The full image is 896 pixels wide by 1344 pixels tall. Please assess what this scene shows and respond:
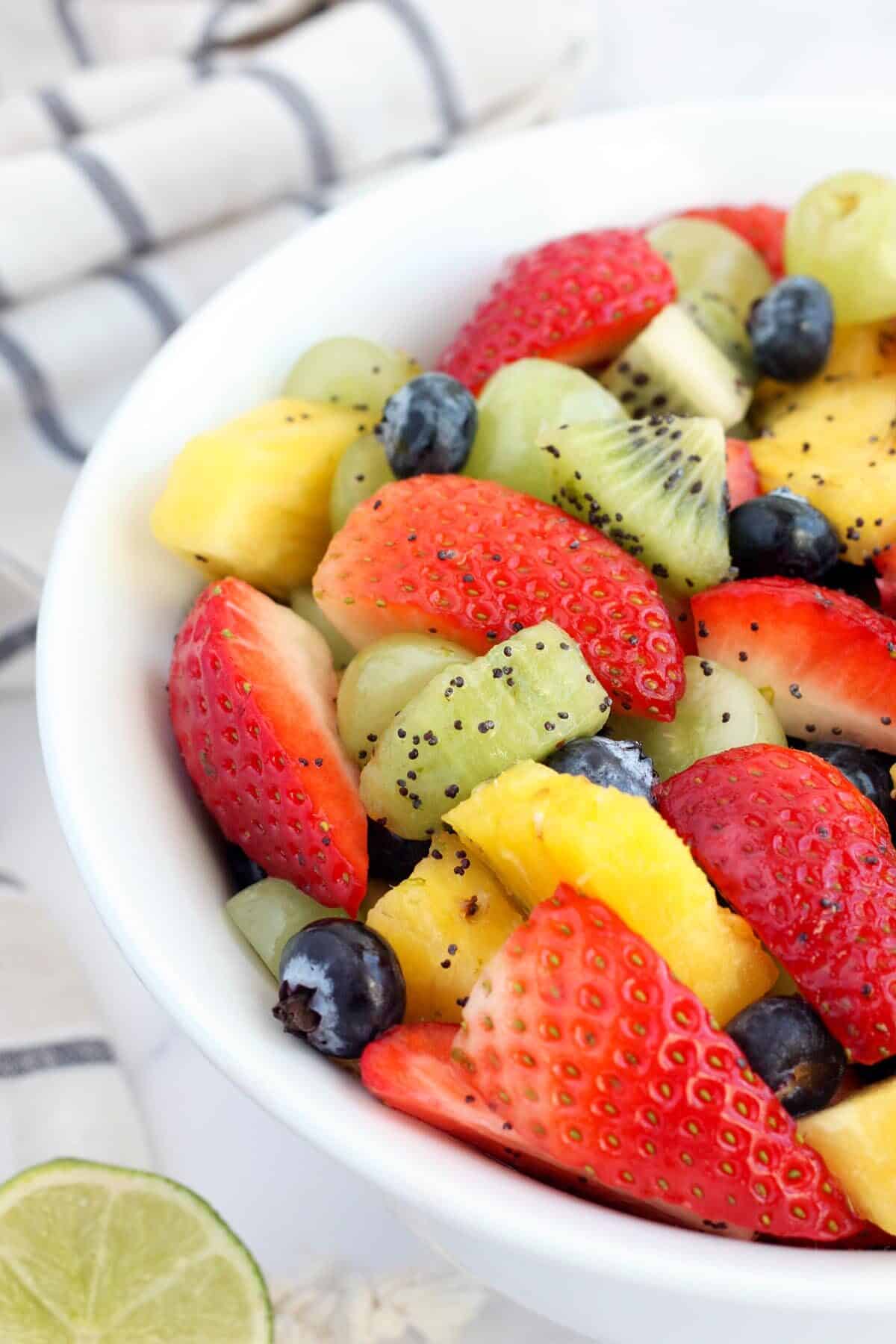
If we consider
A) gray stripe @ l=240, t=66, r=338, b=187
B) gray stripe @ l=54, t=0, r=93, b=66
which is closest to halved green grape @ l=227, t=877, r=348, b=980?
gray stripe @ l=240, t=66, r=338, b=187

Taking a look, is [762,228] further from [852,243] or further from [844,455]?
[844,455]

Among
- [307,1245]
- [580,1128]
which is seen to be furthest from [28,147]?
[580,1128]

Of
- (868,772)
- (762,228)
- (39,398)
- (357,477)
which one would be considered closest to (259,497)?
(357,477)

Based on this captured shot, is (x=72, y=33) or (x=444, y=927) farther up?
(x=72, y=33)

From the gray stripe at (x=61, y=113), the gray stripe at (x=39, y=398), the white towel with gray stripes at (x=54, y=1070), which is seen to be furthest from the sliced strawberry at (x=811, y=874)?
the gray stripe at (x=61, y=113)

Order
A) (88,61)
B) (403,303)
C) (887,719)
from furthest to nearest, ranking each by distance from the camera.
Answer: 1. (88,61)
2. (403,303)
3. (887,719)

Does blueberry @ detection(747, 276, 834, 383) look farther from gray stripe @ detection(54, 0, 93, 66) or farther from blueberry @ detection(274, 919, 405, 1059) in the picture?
gray stripe @ detection(54, 0, 93, 66)

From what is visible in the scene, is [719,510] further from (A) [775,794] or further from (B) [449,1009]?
(B) [449,1009]

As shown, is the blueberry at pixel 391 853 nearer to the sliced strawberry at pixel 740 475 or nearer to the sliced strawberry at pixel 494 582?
the sliced strawberry at pixel 494 582
